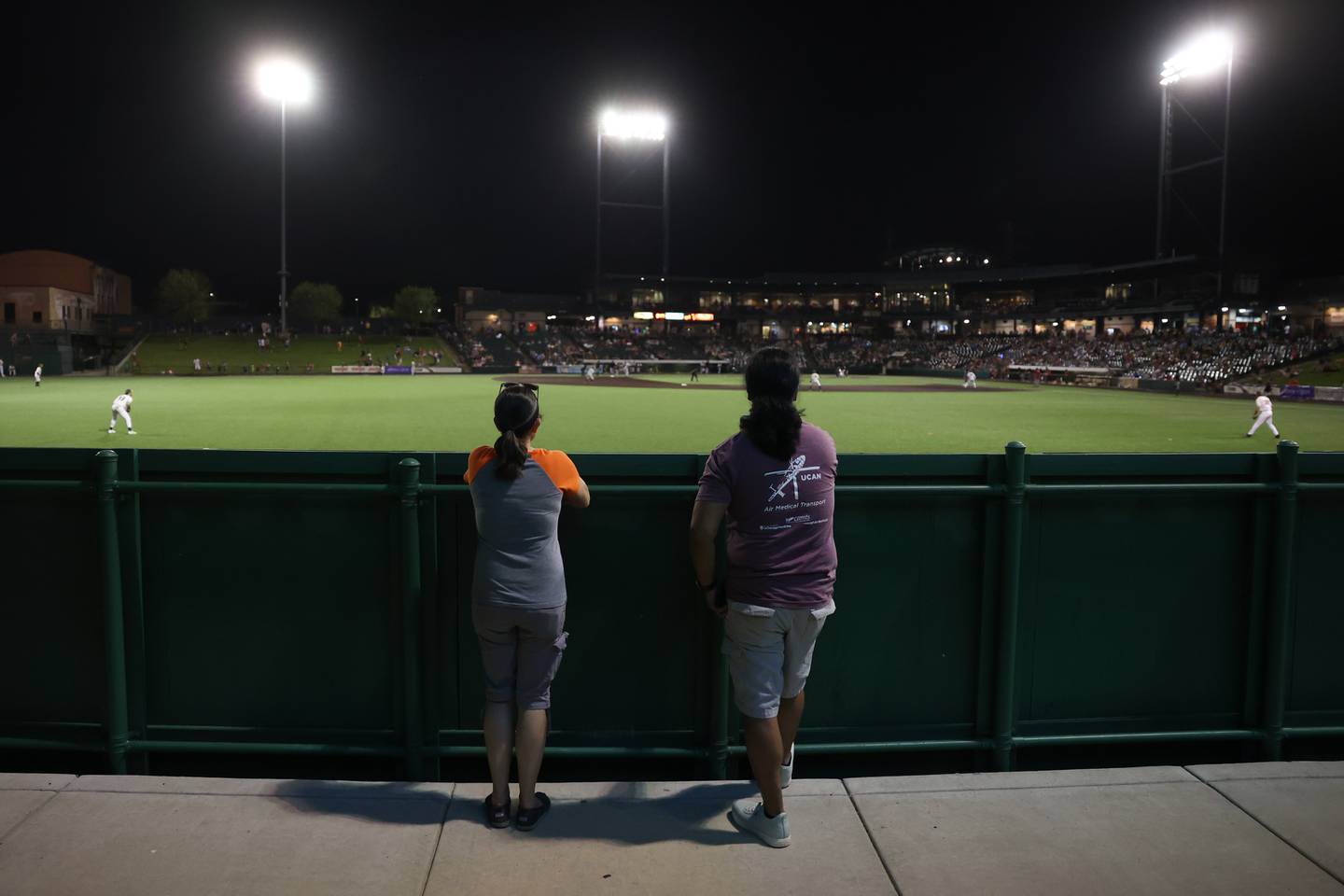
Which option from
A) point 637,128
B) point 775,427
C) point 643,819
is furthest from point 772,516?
point 637,128

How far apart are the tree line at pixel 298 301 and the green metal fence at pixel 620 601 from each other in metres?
99.5

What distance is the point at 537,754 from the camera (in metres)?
3.85

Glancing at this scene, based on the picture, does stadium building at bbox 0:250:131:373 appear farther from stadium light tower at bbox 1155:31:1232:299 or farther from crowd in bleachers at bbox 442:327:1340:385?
stadium light tower at bbox 1155:31:1232:299

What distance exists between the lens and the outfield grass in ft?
234

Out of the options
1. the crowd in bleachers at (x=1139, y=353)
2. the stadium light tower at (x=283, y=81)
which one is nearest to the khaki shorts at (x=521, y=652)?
the crowd in bleachers at (x=1139, y=353)

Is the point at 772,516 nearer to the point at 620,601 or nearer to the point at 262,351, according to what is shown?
the point at 620,601

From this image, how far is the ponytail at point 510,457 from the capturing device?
3717 mm

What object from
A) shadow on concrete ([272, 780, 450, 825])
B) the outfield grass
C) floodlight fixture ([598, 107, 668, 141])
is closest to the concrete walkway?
shadow on concrete ([272, 780, 450, 825])

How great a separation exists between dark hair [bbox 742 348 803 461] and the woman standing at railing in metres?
0.80

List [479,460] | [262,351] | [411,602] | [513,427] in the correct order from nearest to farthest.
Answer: [513,427] → [479,460] → [411,602] → [262,351]

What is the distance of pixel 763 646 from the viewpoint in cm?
372

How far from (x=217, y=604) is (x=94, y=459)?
2.86 feet

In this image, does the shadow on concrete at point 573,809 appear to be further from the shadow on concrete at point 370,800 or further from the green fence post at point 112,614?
the green fence post at point 112,614

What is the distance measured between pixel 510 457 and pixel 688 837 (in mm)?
1724
